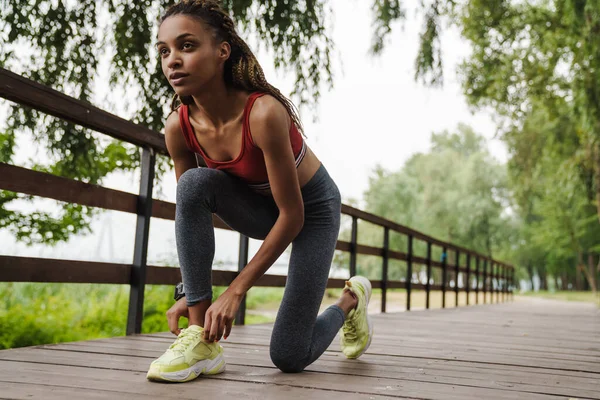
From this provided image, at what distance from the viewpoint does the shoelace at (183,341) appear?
1.70 m

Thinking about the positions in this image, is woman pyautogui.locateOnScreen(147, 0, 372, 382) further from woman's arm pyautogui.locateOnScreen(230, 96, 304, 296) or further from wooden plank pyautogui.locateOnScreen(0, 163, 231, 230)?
wooden plank pyautogui.locateOnScreen(0, 163, 231, 230)

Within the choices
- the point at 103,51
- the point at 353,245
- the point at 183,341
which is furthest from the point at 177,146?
the point at 353,245

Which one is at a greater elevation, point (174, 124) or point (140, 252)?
point (174, 124)

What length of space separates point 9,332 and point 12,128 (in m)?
1.74

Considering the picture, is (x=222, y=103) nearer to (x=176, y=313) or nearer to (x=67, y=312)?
(x=176, y=313)

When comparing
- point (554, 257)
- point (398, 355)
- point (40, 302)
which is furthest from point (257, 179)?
point (554, 257)

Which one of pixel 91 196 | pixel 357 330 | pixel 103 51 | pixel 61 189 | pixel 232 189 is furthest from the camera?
pixel 103 51

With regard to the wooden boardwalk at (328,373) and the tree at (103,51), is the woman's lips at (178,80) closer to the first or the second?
the wooden boardwalk at (328,373)

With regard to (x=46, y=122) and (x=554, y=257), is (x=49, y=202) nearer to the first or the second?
(x=46, y=122)

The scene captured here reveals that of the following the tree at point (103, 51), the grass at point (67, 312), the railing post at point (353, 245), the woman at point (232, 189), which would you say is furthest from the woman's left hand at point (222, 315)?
the railing post at point (353, 245)

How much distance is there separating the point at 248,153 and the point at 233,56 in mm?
272

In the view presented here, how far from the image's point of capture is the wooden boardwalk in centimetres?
155

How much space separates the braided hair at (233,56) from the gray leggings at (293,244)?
261 mm

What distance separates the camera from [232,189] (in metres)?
1.91
